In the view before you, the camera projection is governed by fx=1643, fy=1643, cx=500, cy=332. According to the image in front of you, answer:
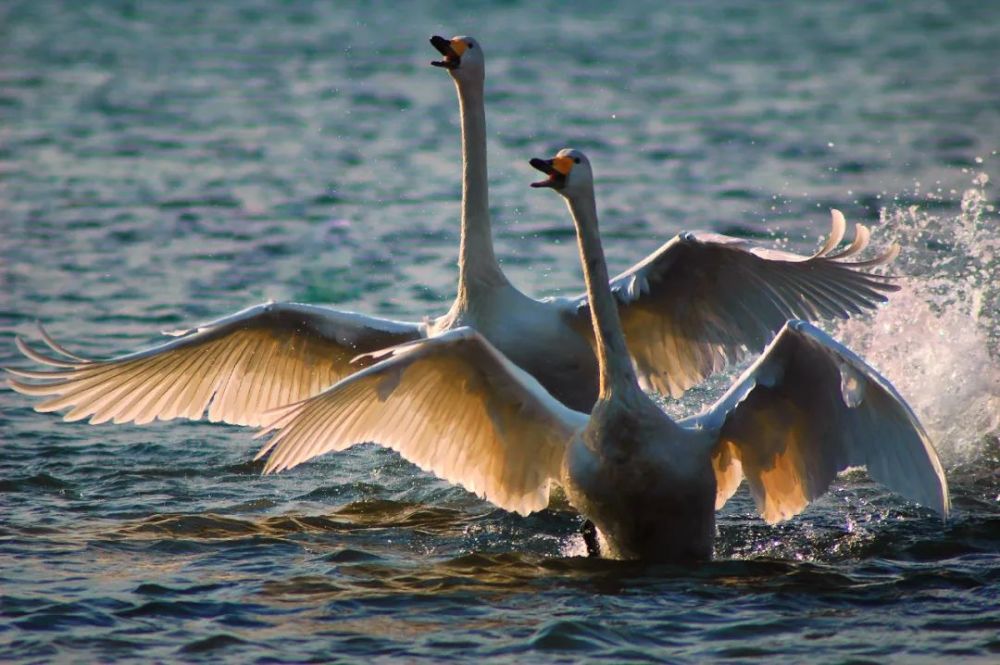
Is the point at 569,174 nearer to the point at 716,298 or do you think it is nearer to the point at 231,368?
the point at 716,298

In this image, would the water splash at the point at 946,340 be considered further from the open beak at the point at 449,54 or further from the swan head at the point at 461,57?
the open beak at the point at 449,54

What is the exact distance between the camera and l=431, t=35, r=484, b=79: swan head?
11172 mm

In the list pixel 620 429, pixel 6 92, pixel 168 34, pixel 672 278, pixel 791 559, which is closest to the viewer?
pixel 620 429

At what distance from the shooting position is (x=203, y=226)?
1861 centimetres

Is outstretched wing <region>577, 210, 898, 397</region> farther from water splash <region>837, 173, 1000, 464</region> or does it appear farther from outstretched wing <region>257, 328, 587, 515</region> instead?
water splash <region>837, 173, 1000, 464</region>

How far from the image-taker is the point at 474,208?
35.3ft

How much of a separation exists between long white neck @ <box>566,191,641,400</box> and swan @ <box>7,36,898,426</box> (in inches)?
52.5

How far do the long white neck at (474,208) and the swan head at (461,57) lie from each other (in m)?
0.08

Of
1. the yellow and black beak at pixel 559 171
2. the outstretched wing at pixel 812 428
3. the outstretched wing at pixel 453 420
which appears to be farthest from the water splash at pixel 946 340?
the yellow and black beak at pixel 559 171

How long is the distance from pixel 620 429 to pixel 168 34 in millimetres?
27468

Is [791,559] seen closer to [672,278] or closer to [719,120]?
[672,278]

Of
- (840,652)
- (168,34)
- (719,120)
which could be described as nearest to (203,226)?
(719,120)

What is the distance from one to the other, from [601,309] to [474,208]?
6.83 ft

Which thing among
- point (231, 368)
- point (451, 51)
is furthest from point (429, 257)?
point (231, 368)
